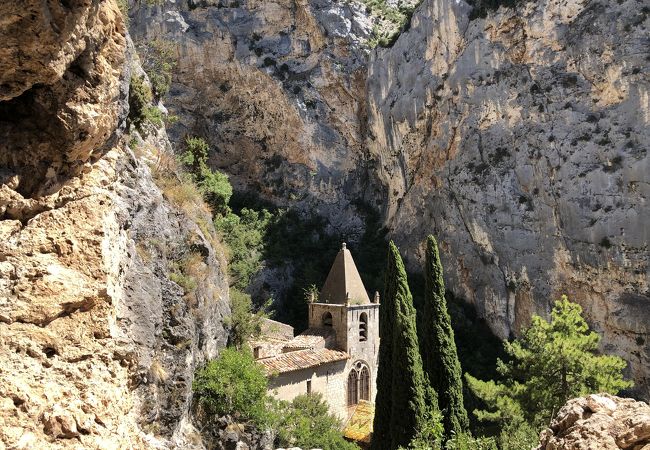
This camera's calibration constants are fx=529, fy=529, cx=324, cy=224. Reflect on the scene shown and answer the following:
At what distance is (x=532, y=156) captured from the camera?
27.2 meters

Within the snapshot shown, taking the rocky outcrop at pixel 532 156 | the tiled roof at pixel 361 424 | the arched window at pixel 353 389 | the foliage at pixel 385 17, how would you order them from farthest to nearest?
the foliage at pixel 385 17, the rocky outcrop at pixel 532 156, the arched window at pixel 353 389, the tiled roof at pixel 361 424

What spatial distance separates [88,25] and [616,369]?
15066mm

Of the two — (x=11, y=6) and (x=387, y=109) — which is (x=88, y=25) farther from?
(x=387, y=109)

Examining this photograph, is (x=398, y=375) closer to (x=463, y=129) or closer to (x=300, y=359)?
(x=300, y=359)

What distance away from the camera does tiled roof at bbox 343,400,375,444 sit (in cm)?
1944

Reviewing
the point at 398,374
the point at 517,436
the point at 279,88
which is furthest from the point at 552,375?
the point at 279,88

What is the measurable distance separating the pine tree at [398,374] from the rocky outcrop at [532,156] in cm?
1404

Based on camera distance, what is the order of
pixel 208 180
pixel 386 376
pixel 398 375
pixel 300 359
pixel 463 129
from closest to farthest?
pixel 398 375 → pixel 386 376 → pixel 300 359 → pixel 208 180 → pixel 463 129

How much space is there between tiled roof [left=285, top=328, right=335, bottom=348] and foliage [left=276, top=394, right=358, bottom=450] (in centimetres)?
279

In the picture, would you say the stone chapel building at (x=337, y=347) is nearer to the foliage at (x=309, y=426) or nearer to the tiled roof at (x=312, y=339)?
the tiled roof at (x=312, y=339)

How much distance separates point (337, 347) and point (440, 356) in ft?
28.8

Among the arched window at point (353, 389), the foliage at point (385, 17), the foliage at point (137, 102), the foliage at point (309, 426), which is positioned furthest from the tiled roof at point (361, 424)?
the foliage at point (385, 17)

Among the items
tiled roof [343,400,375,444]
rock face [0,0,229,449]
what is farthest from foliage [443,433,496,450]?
tiled roof [343,400,375,444]

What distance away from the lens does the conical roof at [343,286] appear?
75.1 feet
